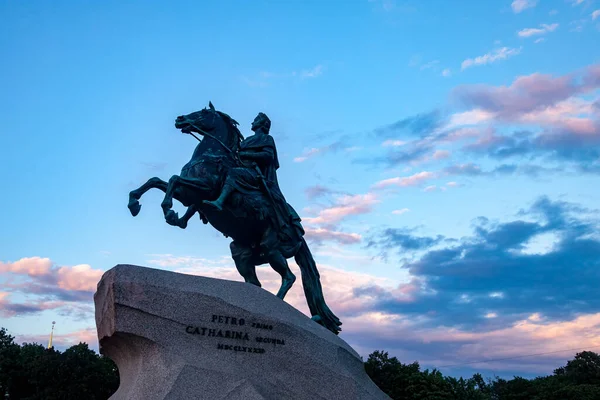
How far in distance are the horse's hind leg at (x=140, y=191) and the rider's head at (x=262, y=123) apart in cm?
276

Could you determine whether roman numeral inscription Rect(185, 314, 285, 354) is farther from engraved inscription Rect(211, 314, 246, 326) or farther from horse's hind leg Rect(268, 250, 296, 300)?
horse's hind leg Rect(268, 250, 296, 300)

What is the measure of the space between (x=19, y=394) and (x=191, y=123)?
27355 millimetres

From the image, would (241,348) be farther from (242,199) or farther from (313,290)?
(313,290)

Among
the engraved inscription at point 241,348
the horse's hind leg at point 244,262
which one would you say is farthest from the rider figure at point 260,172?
the engraved inscription at point 241,348

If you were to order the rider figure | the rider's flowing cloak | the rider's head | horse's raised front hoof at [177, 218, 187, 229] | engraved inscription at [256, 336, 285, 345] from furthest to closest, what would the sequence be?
the rider's head → the rider's flowing cloak → the rider figure → horse's raised front hoof at [177, 218, 187, 229] → engraved inscription at [256, 336, 285, 345]

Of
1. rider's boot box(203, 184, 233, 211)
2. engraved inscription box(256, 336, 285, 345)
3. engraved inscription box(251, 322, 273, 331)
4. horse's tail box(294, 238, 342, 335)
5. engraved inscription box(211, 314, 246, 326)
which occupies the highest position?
rider's boot box(203, 184, 233, 211)

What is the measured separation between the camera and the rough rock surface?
8.39 meters

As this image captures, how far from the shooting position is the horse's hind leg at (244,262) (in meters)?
12.3

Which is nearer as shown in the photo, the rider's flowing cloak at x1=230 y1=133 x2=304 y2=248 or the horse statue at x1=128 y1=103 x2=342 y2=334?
the horse statue at x1=128 y1=103 x2=342 y2=334

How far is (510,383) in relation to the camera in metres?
36.0

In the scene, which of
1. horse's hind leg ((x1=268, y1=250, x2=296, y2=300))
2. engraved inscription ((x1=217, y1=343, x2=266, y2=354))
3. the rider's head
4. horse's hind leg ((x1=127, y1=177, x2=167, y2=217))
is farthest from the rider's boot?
engraved inscription ((x1=217, y1=343, x2=266, y2=354))

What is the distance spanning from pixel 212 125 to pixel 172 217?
226 cm

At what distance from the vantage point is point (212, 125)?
1205 centimetres

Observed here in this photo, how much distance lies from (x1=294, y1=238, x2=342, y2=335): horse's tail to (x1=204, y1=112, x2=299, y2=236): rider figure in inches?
37.4
